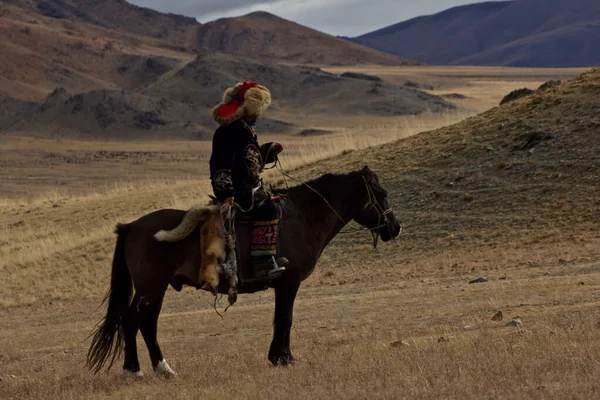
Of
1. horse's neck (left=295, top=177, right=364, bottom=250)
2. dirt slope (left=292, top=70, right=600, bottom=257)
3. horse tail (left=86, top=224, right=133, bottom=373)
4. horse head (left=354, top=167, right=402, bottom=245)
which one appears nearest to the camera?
horse tail (left=86, top=224, right=133, bottom=373)

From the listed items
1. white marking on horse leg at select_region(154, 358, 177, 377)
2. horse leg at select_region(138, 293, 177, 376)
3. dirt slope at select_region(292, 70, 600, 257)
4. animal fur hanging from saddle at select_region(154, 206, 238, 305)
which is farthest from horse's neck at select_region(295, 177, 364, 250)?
dirt slope at select_region(292, 70, 600, 257)

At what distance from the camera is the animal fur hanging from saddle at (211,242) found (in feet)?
30.2

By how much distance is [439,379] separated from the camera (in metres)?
7.46

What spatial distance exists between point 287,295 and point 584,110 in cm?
1832

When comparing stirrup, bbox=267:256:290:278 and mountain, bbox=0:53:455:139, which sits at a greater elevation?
stirrup, bbox=267:256:290:278

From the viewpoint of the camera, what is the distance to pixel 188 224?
30.6 ft

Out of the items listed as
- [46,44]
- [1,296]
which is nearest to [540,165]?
[1,296]

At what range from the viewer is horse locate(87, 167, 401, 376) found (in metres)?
9.47

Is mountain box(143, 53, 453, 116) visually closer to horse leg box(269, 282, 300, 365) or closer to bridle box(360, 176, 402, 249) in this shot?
bridle box(360, 176, 402, 249)

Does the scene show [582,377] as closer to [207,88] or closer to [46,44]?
[207,88]

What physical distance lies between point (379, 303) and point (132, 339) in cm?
622

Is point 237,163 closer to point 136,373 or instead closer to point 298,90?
point 136,373

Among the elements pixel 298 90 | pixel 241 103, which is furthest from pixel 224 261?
pixel 298 90

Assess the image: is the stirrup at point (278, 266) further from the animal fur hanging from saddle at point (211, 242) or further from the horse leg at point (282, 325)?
the animal fur hanging from saddle at point (211, 242)
